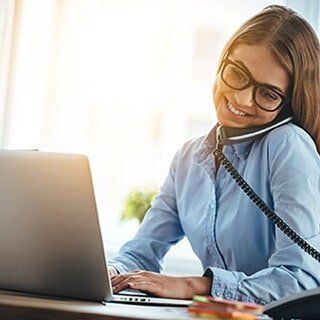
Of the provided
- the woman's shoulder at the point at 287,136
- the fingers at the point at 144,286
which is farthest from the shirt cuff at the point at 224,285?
the woman's shoulder at the point at 287,136

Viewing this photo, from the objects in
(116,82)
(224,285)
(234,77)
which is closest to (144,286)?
(224,285)

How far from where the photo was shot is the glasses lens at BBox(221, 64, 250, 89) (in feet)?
5.58

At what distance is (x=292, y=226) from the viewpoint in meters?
1.54

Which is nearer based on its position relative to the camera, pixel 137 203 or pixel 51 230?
pixel 51 230

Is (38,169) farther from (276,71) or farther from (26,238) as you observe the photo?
(276,71)

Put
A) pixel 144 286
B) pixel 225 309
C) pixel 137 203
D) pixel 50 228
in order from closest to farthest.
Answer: pixel 225 309 < pixel 50 228 < pixel 144 286 < pixel 137 203

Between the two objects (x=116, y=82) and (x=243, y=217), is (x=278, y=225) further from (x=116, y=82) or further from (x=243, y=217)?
(x=116, y=82)

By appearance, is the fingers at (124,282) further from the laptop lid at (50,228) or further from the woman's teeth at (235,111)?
the woman's teeth at (235,111)

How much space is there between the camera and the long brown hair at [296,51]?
1.68m

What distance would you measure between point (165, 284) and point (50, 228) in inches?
12.2

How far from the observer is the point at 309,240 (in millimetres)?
1559

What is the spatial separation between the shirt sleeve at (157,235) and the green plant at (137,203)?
1.71 ft

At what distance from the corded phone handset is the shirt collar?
22 millimetres

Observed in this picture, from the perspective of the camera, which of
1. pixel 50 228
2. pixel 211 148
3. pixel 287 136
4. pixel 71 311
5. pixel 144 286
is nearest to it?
pixel 71 311
